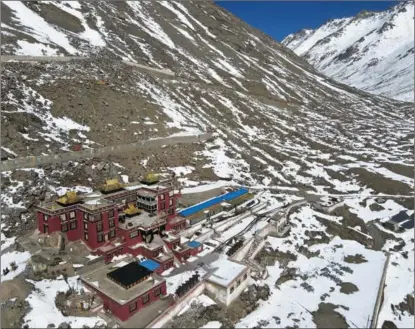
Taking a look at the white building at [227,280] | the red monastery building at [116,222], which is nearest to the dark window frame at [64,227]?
the red monastery building at [116,222]

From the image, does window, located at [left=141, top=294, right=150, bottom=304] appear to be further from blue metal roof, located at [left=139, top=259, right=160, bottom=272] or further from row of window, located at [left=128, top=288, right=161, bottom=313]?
blue metal roof, located at [left=139, top=259, right=160, bottom=272]

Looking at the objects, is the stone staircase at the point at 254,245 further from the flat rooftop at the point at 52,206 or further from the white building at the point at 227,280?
the flat rooftop at the point at 52,206

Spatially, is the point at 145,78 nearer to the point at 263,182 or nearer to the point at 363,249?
the point at 263,182

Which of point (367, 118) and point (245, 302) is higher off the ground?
point (367, 118)

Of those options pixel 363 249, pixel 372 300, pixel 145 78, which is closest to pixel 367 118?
pixel 145 78

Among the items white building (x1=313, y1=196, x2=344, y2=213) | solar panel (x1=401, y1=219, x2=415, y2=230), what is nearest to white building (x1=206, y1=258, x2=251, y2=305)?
white building (x1=313, y1=196, x2=344, y2=213)

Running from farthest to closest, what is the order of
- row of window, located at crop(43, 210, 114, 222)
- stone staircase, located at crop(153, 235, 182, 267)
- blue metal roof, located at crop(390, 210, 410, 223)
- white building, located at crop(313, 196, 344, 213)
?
white building, located at crop(313, 196, 344, 213) → blue metal roof, located at crop(390, 210, 410, 223) → stone staircase, located at crop(153, 235, 182, 267) → row of window, located at crop(43, 210, 114, 222)

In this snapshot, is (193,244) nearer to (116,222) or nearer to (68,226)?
(116,222)
